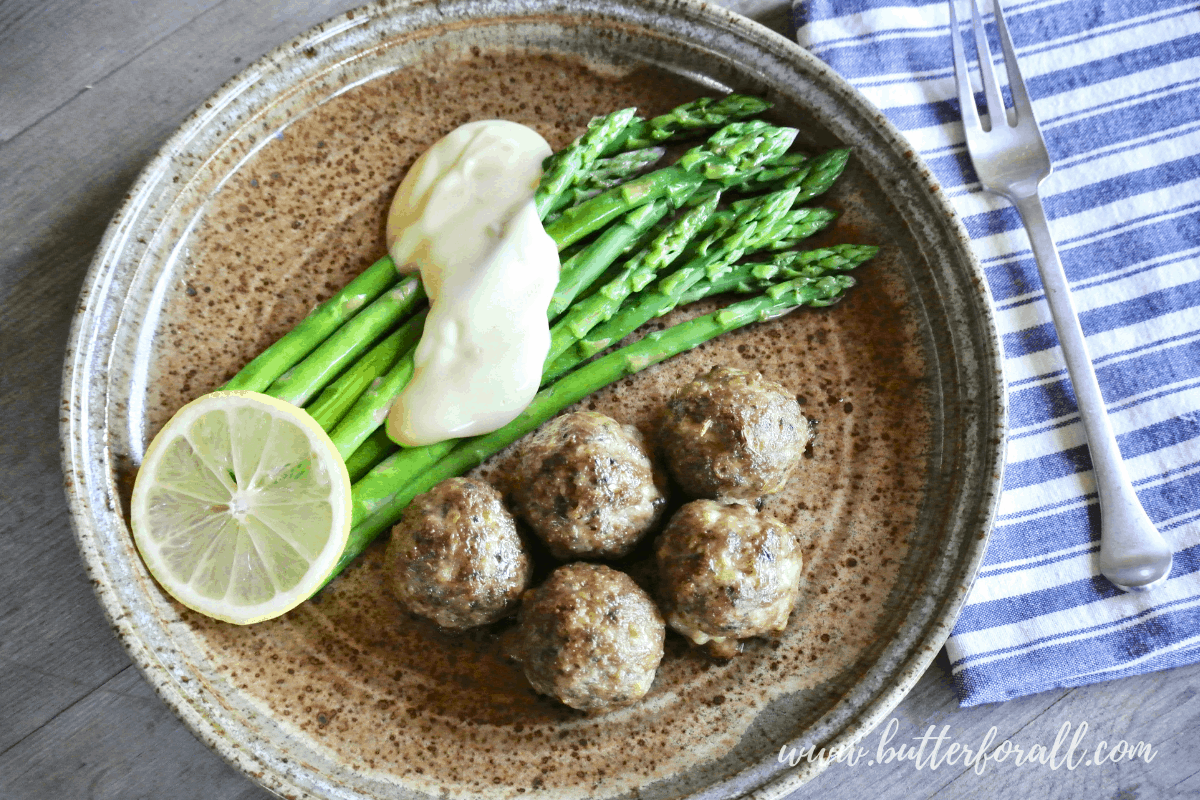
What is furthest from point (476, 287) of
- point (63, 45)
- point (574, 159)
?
point (63, 45)

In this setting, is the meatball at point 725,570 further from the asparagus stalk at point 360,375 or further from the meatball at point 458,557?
the asparagus stalk at point 360,375

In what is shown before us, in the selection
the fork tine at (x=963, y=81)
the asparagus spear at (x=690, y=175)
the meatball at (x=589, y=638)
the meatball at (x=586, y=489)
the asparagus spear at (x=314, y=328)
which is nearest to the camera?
the meatball at (x=589, y=638)

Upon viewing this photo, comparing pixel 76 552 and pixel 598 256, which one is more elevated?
pixel 598 256

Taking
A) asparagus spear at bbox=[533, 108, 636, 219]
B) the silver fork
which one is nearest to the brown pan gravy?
asparagus spear at bbox=[533, 108, 636, 219]

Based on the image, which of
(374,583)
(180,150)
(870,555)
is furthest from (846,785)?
(180,150)

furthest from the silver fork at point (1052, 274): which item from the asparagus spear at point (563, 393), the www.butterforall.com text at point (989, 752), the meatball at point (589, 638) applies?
Result: the meatball at point (589, 638)

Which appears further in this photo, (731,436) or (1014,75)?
(1014,75)

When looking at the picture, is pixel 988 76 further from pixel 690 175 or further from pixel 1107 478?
pixel 1107 478
